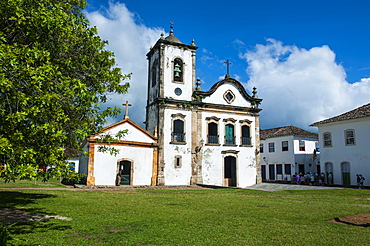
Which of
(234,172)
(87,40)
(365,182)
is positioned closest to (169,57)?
(234,172)

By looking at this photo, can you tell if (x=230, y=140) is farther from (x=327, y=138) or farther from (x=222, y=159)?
(x=327, y=138)

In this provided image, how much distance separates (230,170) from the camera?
86.4 ft

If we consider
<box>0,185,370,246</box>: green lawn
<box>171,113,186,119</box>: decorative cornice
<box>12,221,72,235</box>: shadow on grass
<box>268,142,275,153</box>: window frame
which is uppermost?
<box>171,113,186,119</box>: decorative cornice

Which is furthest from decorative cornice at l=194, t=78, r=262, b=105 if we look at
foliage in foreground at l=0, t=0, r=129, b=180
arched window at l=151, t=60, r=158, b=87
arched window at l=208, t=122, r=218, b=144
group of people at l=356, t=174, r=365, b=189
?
foliage in foreground at l=0, t=0, r=129, b=180

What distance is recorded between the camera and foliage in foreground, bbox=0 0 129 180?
6.46 m

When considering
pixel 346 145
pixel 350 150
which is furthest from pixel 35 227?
pixel 346 145

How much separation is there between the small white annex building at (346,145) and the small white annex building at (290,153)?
7.11 meters

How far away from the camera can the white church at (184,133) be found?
22.5m

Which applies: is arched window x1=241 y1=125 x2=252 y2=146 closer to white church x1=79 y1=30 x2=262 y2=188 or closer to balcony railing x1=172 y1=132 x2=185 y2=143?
white church x1=79 y1=30 x2=262 y2=188

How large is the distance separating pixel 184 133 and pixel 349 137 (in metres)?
14.2

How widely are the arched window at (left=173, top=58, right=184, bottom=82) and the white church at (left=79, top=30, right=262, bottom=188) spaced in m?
0.08

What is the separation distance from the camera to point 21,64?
6.83 meters

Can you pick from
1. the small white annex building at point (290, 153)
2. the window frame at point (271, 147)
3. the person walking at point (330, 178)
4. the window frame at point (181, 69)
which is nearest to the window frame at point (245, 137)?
the window frame at point (181, 69)

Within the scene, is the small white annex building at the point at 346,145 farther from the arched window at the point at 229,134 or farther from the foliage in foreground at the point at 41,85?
the foliage in foreground at the point at 41,85
